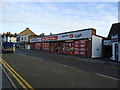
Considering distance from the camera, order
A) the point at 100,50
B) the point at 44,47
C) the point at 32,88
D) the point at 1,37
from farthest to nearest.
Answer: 1. the point at 44,47
2. the point at 1,37
3. the point at 100,50
4. the point at 32,88

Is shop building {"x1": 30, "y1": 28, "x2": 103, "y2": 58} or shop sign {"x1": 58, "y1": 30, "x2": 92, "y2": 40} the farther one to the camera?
shop sign {"x1": 58, "y1": 30, "x2": 92, "y2": 40}

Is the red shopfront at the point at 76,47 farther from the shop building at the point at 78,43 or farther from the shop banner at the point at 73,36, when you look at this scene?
the shop banner at the point at 73,36

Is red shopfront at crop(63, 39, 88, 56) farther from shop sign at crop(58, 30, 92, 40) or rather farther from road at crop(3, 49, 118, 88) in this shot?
road at crop(3, 49, 118, 88)

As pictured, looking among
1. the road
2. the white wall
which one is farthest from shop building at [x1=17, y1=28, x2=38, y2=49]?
the road

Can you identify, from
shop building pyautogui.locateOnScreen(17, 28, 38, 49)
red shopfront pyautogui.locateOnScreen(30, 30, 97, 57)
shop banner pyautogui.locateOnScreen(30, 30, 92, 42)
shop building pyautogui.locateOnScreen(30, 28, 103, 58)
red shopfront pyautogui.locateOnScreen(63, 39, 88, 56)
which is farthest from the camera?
shop building pyautogui.locateOnScreen(17, 28, 38, 49)

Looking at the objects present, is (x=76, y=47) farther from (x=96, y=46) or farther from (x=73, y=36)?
(x=96, y=46)

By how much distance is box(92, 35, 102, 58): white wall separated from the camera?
69.5ft

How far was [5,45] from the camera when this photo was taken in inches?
952

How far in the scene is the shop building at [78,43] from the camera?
21.0 m

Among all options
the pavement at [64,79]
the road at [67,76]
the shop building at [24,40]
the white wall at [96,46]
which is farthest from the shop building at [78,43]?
the shop building at [24,40]

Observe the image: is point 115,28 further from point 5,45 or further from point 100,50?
point 5,45

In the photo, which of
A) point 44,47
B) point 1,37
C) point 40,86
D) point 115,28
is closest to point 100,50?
point 115,28

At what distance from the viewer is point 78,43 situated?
76.9 ft

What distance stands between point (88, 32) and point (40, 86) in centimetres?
1782
